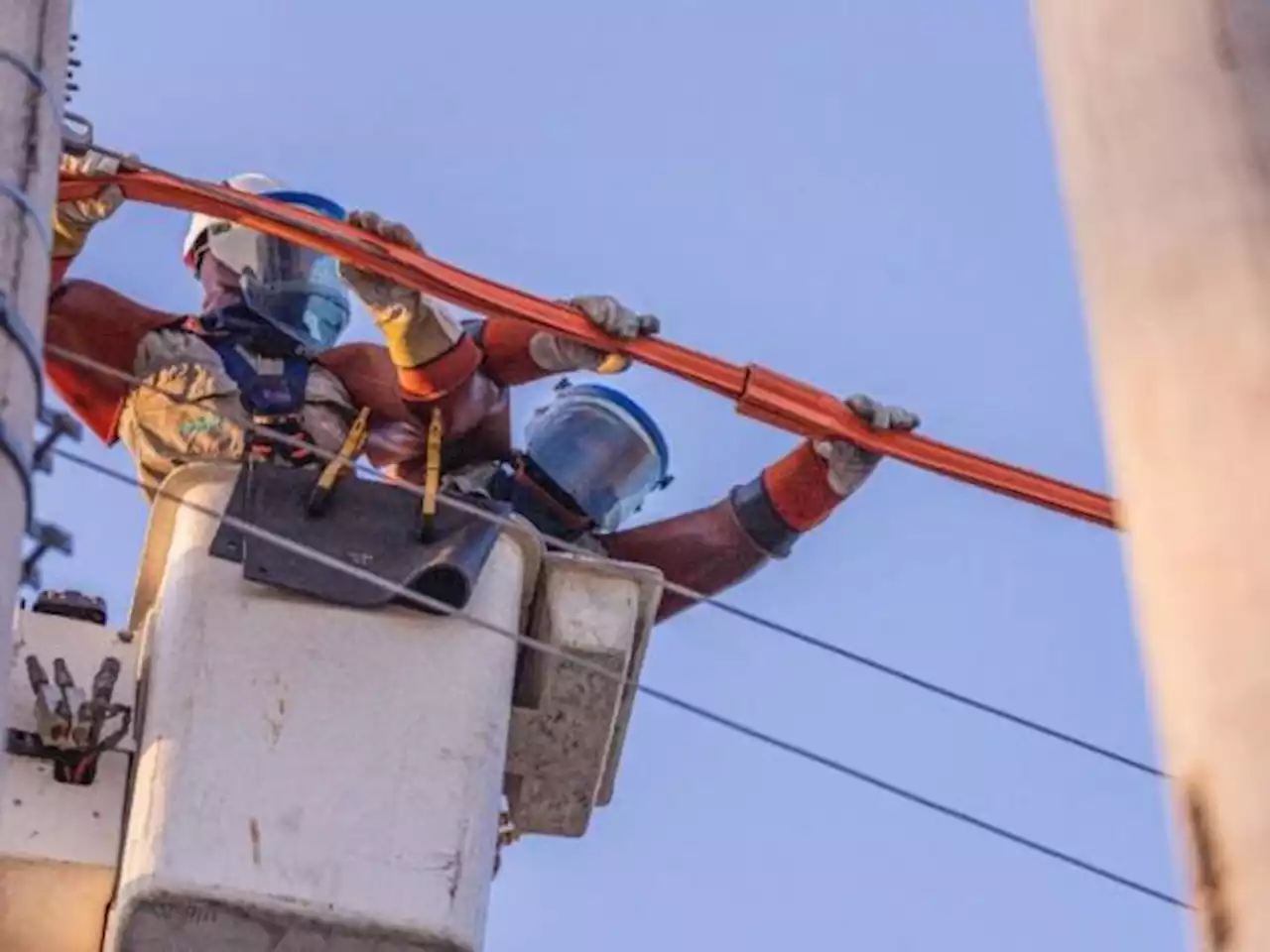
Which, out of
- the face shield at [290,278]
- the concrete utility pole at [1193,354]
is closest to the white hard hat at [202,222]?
the face shield at [290,278]

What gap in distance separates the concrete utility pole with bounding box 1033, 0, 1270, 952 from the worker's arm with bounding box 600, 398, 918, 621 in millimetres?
4994

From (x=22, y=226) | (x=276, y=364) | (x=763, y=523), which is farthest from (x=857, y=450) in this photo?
(x=22, y=226)

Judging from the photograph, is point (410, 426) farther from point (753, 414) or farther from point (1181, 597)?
point (1181, 597)

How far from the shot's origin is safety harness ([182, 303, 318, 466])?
29.0 feet

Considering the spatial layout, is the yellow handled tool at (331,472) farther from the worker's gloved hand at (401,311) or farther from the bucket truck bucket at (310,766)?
the worker's gloved hand at (401,311)

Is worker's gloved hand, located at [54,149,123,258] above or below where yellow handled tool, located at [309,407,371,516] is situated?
above

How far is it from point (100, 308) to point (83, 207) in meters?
→ 0.74

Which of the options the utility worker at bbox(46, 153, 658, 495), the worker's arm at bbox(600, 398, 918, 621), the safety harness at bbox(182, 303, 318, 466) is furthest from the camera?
the worker's arm at bbox(600, 398, 918, 621)

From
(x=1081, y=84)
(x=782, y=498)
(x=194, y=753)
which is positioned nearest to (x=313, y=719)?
(x=194, y=753)

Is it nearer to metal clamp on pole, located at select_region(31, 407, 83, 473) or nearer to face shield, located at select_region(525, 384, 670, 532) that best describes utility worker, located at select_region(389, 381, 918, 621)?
face shield, located at select_region(525, 384, 670, 532)

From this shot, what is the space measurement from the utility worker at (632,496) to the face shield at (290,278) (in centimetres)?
59

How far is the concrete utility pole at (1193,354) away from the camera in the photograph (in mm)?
3877

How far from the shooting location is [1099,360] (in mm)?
4281

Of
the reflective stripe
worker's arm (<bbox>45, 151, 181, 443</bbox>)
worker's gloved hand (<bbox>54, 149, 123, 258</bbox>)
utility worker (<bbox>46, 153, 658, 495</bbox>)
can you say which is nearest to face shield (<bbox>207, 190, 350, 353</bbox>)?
utility worker (<bbox>46, 153, 658, 495</bbox>)
